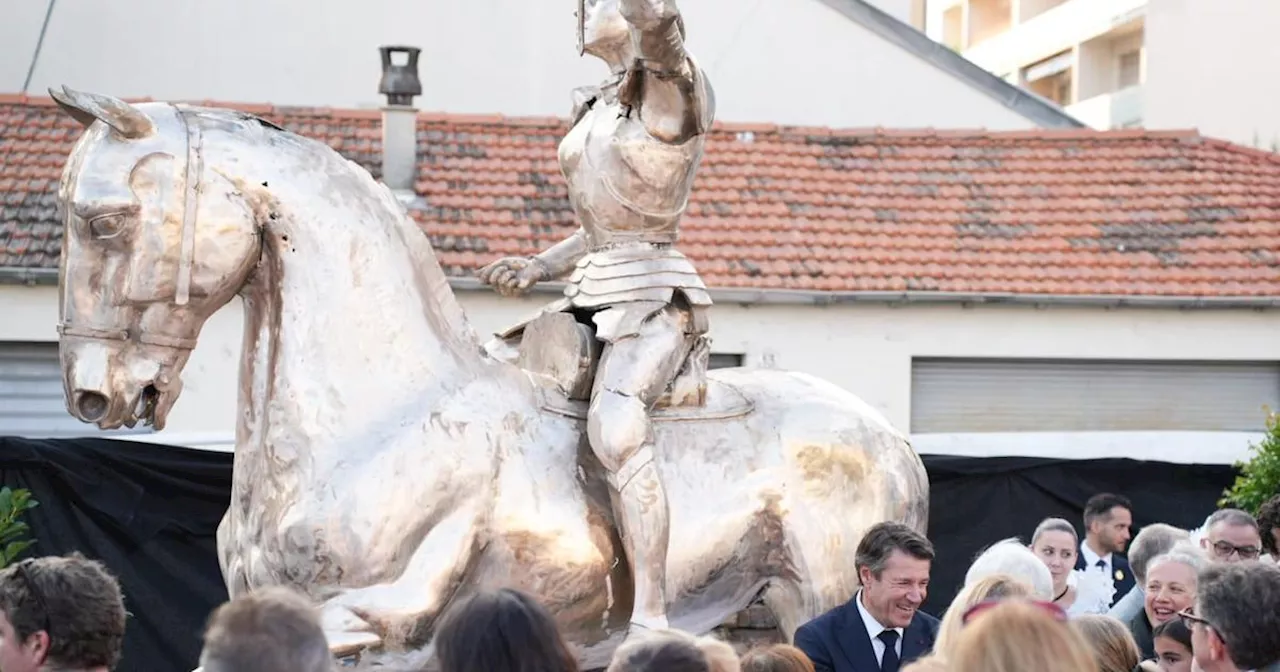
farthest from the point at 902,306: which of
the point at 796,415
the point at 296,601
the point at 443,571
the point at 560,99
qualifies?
the point at 296,601

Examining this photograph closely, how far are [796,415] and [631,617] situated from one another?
0.96 metres

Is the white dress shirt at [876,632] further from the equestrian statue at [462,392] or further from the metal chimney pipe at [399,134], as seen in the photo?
the metal chimney pipe at [399,134]

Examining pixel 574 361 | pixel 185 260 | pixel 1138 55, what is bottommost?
pixel 574 361

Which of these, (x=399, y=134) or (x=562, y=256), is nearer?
(x=562, y=256)

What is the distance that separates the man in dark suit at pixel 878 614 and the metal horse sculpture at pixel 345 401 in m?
0.58

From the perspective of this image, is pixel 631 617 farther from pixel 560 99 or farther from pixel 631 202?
pixel 560 99

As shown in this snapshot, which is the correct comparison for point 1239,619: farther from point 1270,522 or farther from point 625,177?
point 1270,522

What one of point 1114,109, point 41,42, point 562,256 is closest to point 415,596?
point 562,256

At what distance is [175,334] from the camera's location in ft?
20.1

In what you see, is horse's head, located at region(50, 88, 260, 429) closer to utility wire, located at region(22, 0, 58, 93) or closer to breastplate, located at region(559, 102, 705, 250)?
breastplate, located at region(559, 102, 705, 250)

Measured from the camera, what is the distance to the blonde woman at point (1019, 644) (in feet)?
12.4

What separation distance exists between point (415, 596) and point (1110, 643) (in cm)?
203

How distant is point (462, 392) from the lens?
253 inches

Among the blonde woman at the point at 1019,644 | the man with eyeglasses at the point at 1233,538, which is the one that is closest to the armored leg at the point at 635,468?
the man with eyeglasses at the point at 1233,538
